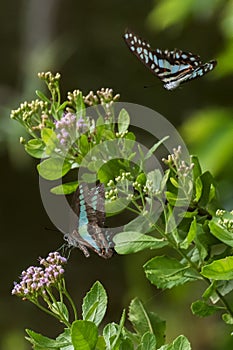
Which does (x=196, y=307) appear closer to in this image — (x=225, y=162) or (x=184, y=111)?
(x=225, y=162)

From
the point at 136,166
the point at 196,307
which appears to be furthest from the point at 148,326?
the point at 136,166

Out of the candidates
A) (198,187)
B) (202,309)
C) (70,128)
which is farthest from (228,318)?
(70,128)

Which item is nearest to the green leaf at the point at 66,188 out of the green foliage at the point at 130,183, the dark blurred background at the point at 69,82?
the green foliage at the point at 130,183

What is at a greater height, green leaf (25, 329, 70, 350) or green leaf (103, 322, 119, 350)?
green leaf (25, 329, 70, 350)

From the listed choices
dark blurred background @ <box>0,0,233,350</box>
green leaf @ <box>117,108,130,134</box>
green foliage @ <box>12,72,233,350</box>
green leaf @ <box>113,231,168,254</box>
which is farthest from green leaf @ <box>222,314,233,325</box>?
dark blurred background @ <box>0,0,233,350</box>

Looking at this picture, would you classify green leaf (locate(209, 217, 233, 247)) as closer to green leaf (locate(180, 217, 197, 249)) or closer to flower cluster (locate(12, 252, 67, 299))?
green leaf (locate(180, 217, 197, 249))

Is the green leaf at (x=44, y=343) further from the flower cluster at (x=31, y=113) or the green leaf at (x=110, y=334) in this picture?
the flower cluster at (x=31, y=113)
